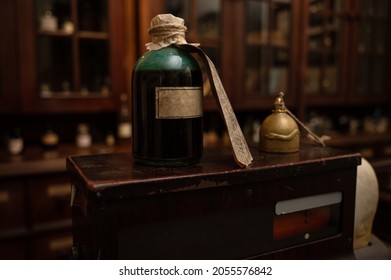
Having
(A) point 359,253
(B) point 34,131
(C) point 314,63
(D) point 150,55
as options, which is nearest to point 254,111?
(C) point 314,63

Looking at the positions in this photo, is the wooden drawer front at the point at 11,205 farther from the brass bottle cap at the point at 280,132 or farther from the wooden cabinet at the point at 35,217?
the brass bottle cap at the point at 280,132

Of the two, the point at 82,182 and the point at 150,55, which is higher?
the point at 150,55

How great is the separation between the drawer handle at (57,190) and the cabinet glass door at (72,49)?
1.38 ft

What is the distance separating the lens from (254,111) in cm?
243

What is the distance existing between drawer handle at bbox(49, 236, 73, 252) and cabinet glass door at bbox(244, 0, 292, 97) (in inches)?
48.9

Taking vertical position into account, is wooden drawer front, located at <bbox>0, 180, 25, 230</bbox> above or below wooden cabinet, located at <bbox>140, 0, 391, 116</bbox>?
below

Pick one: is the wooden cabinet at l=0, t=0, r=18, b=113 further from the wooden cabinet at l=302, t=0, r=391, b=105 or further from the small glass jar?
the wooden cabinet at l=302, t=0, r=391, b=105

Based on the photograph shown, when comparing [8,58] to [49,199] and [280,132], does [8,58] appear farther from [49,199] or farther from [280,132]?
[280,132]

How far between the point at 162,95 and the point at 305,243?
16.1 inches

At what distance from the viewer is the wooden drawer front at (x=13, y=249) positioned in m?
1.56

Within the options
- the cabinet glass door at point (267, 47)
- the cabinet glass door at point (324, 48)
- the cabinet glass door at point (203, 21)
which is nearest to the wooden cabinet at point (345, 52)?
the cabinet glass door at point (324, 48)

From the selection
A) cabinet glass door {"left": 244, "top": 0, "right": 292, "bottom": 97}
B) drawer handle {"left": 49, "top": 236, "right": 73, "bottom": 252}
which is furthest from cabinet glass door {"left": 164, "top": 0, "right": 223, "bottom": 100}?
drawer handle {"left": 49, "top": 236, "right": 73, "bottom": 252}

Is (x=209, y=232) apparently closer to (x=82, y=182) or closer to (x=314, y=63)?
(x=82, y=182)

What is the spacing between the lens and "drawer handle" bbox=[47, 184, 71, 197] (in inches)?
63.5
